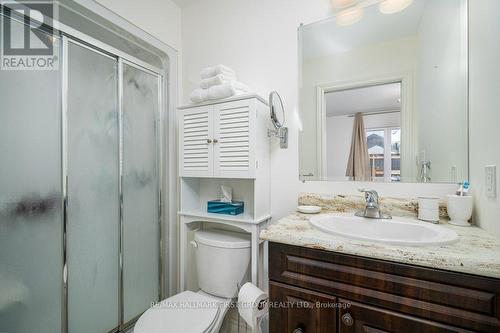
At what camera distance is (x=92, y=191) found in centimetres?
137

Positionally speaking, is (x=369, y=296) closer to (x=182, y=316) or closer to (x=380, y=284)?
(x=380, y=284)

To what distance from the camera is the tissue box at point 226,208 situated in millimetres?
1449

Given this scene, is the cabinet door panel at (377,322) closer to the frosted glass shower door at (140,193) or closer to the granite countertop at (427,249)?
the granite countertop at (427,249)

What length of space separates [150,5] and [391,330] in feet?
7.24

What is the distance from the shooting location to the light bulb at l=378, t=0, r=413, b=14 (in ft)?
3.94

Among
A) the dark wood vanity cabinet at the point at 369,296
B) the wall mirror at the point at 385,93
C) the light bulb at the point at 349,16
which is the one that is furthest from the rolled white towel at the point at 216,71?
the dark wood vanity cabinet at the point at 369,296

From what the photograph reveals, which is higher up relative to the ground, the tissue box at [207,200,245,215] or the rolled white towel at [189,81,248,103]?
the rolled white towel at [189,81,248,103]

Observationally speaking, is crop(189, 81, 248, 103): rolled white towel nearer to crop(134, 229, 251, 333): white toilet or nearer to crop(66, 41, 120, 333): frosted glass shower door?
crop(66, 41, 120, 333): frosted glass shower door

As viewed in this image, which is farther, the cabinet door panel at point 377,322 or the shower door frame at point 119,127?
the shower door frame at point 119,127

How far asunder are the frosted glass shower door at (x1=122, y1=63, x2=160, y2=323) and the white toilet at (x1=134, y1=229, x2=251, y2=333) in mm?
470

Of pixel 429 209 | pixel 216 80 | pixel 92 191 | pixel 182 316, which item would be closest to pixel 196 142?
pixel 216 80

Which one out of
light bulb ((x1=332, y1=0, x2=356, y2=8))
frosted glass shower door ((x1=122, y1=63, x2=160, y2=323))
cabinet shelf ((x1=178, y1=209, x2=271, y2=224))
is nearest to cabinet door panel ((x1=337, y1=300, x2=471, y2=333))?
cabinet shelf ((x1=178, y1=209, x2=271, y2=224))

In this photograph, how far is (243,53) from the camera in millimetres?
1621

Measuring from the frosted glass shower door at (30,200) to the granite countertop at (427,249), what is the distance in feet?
3.77
